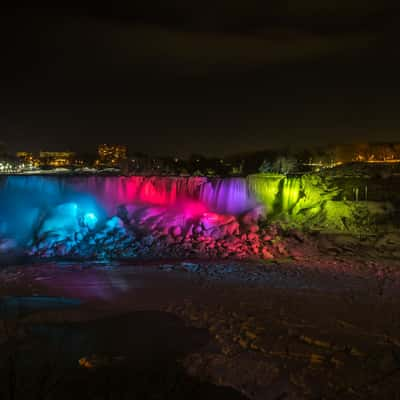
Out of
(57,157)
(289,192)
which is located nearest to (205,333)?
(289,192)

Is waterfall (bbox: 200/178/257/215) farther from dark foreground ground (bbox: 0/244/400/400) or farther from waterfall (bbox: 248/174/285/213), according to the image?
dark foreground ground (bbox: 0/244/400/400)

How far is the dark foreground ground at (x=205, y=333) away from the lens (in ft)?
22.9

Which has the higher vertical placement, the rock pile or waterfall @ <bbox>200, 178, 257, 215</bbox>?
waterfall @ <bbox>200, 178, 257, 215</bbox>

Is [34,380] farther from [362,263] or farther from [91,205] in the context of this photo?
[91,205]

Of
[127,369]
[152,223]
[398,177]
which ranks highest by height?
[398,177]

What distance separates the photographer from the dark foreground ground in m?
6.98

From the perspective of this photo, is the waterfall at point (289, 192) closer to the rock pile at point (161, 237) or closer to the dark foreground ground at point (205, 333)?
the rock pile at point (161, 237)

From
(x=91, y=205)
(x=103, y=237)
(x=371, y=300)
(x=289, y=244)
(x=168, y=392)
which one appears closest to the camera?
(x=168, y=392)

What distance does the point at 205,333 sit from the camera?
8.94 m

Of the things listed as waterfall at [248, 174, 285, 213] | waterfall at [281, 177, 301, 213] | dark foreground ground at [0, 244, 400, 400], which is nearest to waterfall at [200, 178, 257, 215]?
waterfall at [248, 174, 285, 213]

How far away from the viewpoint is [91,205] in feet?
73.8

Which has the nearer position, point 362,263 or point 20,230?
point 362,263

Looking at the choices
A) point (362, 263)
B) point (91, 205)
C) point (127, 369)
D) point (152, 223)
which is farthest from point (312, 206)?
point (127, 369)

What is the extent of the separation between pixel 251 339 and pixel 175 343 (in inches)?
58.7
